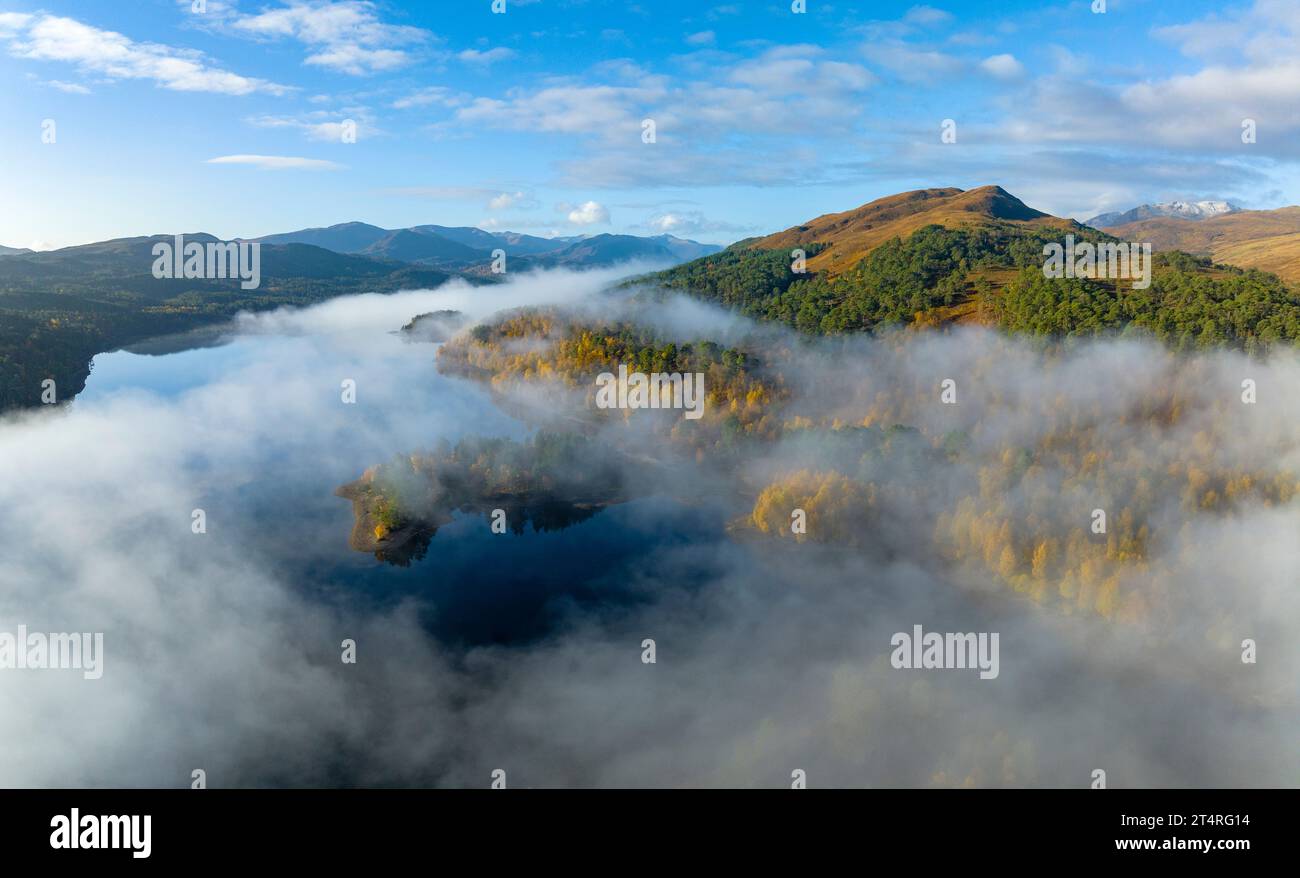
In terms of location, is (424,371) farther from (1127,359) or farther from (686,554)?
(1127,359)

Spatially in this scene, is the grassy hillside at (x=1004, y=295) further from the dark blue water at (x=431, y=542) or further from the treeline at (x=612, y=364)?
the dark blue water at (x=431, y=542)

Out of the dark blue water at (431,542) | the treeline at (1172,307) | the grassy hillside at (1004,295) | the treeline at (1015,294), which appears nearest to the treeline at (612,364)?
the dark blue water at (431,542)

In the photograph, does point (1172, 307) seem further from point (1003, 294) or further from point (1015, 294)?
point (1003, 294)

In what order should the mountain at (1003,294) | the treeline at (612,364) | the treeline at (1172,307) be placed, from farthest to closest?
the treeline at (612,364), the mountain at (1003,294), the treeline at (1172,307)

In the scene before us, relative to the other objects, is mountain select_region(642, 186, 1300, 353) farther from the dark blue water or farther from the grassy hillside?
the dark blue water

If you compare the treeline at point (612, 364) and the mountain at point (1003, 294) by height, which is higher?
the mountain at point (1003, 294)

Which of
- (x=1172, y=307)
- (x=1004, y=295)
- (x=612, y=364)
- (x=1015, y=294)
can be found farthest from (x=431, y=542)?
(x=1172, y=307)

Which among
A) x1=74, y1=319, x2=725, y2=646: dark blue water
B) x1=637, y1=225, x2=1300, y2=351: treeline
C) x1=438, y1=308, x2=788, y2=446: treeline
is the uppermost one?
x1=637, y1=225, x2=1300, y2=351: treeline

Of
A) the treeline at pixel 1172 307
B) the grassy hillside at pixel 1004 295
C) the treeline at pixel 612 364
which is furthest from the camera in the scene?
the treeline at pixel 612 364

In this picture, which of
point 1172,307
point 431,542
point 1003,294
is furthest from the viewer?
point 1003,294

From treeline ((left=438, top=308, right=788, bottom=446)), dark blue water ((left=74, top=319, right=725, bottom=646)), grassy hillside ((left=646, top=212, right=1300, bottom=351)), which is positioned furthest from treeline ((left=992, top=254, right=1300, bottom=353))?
dark blue water ((left=74, top=319, right=725, bottom=646))

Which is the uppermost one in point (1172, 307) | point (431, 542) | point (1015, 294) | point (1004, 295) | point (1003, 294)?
point (1003, 294)
